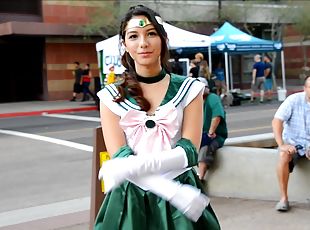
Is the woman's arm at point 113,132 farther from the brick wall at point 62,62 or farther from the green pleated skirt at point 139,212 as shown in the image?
the brick wall at point 62,62

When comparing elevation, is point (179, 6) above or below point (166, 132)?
above

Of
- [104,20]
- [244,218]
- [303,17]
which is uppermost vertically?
[303,17]

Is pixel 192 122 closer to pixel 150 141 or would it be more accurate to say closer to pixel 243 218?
pixel 150 141

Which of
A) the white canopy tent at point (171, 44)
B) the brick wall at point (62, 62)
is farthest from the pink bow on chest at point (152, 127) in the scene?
the brick wall at point (62, 62)

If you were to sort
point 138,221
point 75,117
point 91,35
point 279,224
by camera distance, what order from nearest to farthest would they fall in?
1. point 138,221
2. point 279,224
3. point 75,117
4. point 91,35

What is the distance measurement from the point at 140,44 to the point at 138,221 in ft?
2.70

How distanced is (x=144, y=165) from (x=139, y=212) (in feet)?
0.76

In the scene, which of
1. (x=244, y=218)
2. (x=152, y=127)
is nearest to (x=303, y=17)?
(x=244, y=218)

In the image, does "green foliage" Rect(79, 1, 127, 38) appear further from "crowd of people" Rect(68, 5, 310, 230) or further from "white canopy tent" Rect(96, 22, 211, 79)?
"crowd of people" Rect(68, 5, 310, 230)

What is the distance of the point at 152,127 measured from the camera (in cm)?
252

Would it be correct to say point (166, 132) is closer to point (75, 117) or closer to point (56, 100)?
point (75, 117)

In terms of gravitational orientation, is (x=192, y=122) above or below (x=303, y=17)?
below

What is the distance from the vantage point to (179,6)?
88.7 feet

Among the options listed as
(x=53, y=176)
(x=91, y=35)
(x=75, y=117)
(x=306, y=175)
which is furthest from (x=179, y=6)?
(x=306, y=175)
